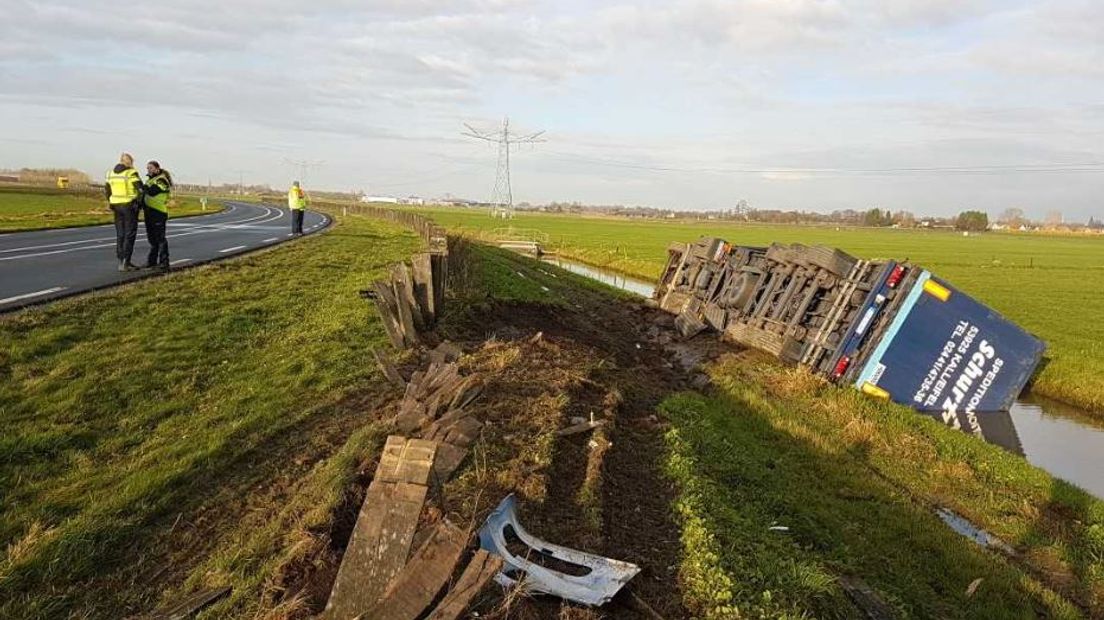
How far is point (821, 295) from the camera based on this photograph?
13227mm

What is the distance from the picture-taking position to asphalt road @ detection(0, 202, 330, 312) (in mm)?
Answer: 9867

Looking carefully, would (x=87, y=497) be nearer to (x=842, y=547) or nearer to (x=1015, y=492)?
(x=842, y=547)

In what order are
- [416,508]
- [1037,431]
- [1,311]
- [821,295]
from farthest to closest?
[821,295] → [1037,431] → [1,311] → [416,508]

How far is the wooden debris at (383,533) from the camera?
3.17 meters

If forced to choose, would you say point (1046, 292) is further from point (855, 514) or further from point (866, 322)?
point (855, 514)

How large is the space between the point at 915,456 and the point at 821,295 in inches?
180

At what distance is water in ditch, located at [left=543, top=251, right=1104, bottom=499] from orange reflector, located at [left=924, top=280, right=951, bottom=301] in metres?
2.31

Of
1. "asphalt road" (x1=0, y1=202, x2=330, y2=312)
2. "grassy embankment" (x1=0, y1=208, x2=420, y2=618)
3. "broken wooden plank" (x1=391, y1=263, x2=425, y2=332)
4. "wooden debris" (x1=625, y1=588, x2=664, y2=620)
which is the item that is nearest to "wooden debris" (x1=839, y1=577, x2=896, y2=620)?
"wooden debris" (x1=625, y1=588, x2=664, y2=620)

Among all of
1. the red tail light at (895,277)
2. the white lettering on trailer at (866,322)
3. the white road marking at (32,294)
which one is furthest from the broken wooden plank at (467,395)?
the red tail light at (895,277)

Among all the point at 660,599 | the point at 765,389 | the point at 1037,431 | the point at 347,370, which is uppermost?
the point at 660,599

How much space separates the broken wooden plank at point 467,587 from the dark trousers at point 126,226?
1109cm

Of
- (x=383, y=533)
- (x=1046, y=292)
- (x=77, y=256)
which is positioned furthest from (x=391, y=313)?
(x=1046, y=292)

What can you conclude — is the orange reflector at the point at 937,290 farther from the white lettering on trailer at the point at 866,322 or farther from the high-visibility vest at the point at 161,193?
the high-visibility vest at the point at 161,193

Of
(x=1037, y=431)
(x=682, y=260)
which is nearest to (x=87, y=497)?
(x=1037, y=431)
